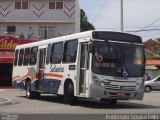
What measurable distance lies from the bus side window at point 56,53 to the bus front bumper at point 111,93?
4.05 metres

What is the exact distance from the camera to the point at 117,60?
20750mm

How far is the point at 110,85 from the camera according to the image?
20.4 m

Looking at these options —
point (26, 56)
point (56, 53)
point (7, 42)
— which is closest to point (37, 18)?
point (7, 42)

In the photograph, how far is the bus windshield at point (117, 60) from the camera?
20.4m

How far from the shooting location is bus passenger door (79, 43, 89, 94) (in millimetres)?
20809

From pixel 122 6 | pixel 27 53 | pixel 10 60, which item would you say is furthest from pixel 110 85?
pixel 10 60

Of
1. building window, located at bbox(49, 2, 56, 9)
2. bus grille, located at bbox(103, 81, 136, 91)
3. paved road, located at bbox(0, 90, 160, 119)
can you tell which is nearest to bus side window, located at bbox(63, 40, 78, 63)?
paved road, located at bbox(0, 90, 160, 119)

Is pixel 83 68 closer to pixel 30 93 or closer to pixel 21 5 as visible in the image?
pixel 30 93

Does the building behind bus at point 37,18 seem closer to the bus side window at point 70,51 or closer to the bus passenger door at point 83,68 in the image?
the bus side window at point 70,51

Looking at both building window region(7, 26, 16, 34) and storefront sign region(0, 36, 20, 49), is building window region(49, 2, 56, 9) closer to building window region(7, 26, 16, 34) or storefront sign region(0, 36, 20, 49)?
building window region(7, 26, 16, 34)

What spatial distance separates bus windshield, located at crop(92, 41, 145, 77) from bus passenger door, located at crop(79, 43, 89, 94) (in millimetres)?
605

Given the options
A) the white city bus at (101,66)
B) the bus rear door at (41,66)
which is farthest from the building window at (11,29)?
the white city bus at (101,66)

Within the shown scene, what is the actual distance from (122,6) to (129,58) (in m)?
21.8

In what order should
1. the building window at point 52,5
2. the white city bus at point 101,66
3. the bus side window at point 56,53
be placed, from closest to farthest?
the white city bus at point 101,66 < the bus side window at point 56,53 < the building window at point 52,5
